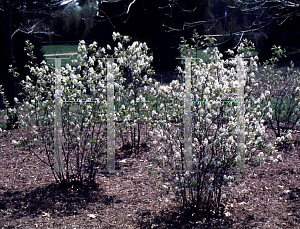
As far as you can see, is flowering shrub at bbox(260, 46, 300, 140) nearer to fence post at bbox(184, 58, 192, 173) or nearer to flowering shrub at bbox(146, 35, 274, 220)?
flowering shrub at bbox(146, 35, 274, 220)

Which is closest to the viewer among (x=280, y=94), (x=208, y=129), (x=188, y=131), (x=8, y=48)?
(x=188, y=131)

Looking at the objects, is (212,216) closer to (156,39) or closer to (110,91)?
(110,91)

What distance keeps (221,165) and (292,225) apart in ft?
2.94

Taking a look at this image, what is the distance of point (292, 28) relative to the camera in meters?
19.1

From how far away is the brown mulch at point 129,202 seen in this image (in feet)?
10.9

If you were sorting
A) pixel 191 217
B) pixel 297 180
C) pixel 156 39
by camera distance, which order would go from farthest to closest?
pixel 156 39 < pixel 297 180 < pixel 191 217

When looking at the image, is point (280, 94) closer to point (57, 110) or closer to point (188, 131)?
point (188, 131)

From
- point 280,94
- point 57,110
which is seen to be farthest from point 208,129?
point 280,94

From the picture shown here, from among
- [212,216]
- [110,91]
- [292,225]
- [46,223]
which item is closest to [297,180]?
[292,225]

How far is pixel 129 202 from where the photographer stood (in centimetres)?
385

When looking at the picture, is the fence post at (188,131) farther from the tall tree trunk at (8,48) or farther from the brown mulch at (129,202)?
the tall tree trunk at (8,48)

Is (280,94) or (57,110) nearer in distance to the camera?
(57,110)

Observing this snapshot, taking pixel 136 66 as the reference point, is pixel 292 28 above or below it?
above

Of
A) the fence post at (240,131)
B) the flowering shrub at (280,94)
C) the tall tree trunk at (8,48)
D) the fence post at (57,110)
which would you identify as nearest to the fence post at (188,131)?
the fence post at (240,131)
